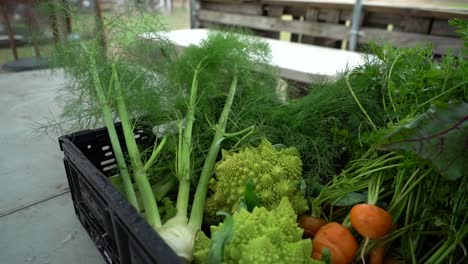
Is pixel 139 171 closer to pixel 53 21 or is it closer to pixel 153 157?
pixel 153 157

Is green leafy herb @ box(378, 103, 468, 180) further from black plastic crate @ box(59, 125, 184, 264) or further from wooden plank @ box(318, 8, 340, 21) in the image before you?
wooden plank @ box(318, 8, 340, 21)

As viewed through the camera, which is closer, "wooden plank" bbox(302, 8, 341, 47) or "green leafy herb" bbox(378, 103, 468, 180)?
"green leafy herb" bbox(378, 103, 468, 180)

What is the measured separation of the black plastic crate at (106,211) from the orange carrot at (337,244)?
0.80 ft

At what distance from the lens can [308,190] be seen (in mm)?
649

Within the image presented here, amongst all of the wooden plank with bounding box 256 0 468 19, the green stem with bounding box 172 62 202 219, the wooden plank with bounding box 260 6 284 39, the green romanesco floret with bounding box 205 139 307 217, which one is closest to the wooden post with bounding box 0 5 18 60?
the wooden plank with bounding box 260 6 284 39

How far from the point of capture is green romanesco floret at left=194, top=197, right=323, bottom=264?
0.40 m

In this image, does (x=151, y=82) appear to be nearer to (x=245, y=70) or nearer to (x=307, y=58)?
(x=245, y=70)

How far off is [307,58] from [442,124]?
1212 mm

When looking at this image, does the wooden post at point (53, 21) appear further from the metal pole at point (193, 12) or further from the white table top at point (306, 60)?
the metal pole at point (193, 12)

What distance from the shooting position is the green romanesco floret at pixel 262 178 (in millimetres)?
580

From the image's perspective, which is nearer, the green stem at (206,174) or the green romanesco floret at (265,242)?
the green romanesco floret at (265,242)

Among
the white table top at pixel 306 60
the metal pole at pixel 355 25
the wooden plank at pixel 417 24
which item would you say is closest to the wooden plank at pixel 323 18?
the metal pole at pixel 355 25

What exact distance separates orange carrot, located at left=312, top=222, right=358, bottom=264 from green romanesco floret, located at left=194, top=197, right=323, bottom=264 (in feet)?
0.22

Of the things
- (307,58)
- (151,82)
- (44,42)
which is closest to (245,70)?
(151,82)
